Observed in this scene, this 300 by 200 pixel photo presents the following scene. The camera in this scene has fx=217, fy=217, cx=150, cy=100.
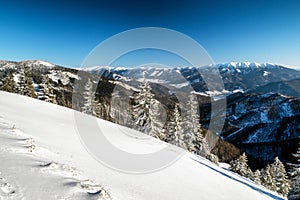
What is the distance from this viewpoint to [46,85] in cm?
3869

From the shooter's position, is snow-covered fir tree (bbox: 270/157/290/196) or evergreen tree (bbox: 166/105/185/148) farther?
snow-covered fir tree (bbox: 270/157/290/196)

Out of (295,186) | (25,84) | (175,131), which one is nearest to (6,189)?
(295,186)

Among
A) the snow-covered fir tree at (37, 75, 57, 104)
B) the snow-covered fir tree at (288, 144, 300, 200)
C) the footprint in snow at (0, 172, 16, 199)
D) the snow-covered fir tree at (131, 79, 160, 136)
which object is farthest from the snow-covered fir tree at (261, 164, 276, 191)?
the footprint in snow at (0, 172, 16, 199)

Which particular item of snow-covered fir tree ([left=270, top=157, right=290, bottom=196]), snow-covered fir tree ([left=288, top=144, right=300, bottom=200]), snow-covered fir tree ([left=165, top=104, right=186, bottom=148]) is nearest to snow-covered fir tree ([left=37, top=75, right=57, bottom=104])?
snow-covered fir tree ([left=165, top=104, right=186, bottom=148])

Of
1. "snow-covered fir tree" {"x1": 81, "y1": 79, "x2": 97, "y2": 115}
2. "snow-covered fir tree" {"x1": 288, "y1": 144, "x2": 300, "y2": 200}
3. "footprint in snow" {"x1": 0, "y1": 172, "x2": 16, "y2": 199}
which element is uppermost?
"footprint in snow" {"x1": 0, "y1": 172, "x2": 16, "y2": 199}

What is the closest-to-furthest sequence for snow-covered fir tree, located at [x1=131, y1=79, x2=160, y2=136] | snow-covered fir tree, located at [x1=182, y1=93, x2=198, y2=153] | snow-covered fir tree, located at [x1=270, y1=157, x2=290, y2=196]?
snow-covered fir tree, located at [x1=131, y1=79, x2=160, y2=136] → snow-covered fir tree, located at [x1=182, y1=93, x2=198, y2=153] → snow-covered fir tree, located at [x1=270, y1=157, x2=290, y2=196]

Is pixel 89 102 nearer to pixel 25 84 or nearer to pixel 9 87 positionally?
pixel 25 84

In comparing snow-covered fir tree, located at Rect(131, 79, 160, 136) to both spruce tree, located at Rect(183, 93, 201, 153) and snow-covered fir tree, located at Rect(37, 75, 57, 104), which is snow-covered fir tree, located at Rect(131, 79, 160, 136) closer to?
spruce tree, located at Rect(183, 93, 201, 153)

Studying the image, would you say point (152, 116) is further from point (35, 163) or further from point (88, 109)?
point (35, 163)

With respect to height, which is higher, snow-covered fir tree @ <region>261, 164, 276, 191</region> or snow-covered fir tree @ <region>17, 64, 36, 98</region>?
snow-covered fir tree @ <region>17, 64, 36, 98</region>

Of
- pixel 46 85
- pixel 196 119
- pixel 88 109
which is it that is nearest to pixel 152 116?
pixel 196 119

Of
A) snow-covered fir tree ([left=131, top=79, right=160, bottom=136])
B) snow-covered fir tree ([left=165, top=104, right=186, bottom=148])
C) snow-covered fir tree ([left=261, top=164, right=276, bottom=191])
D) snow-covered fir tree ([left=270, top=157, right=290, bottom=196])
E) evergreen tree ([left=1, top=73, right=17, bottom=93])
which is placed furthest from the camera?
snow-covered fir tree ([left=270, top=157, right=290, bottom=196])

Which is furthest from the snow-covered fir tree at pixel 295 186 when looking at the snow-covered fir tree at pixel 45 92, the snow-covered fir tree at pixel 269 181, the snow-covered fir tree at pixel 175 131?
the snow-covered fir tree at pixel 45 92

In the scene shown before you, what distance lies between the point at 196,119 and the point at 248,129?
176488 mm
